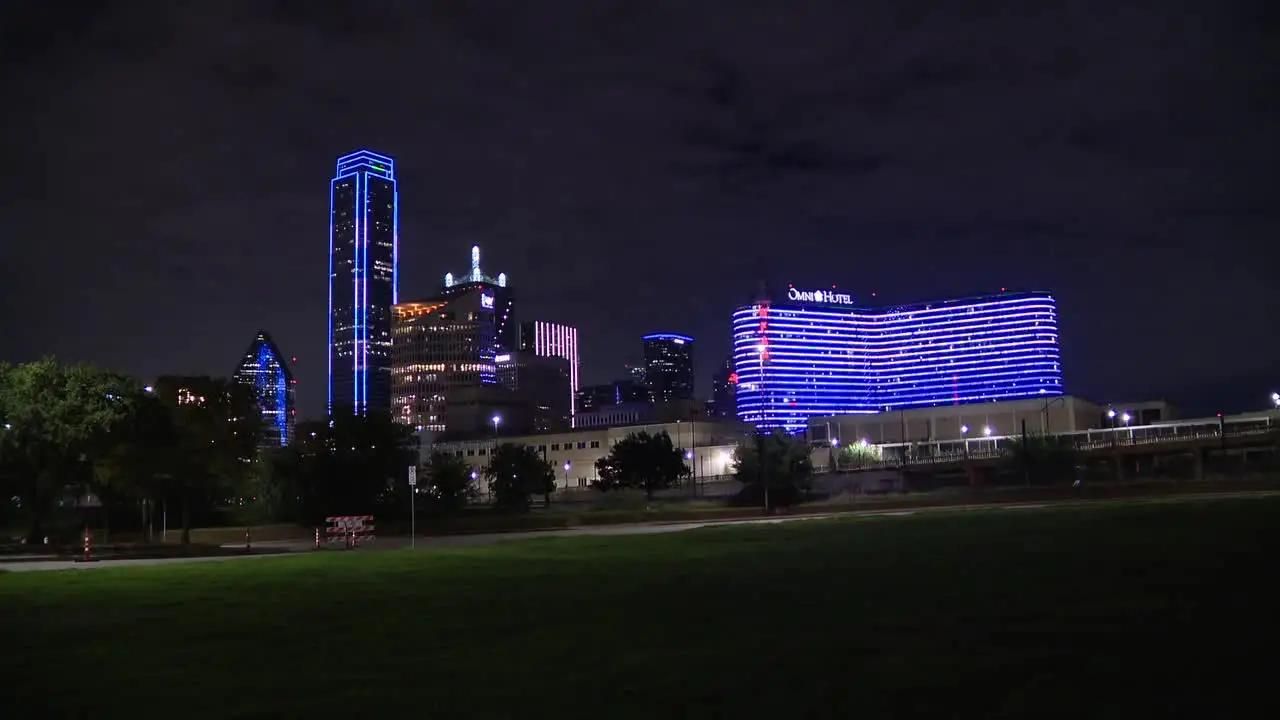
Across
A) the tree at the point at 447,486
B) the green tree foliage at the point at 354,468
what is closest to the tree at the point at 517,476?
the tree at the point at 447,486

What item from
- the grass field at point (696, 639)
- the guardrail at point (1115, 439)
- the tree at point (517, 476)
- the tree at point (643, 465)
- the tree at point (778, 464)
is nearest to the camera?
the grass field at point (696, 639)

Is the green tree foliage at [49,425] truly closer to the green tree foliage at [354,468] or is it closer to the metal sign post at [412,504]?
the metal sign post at [412,504]

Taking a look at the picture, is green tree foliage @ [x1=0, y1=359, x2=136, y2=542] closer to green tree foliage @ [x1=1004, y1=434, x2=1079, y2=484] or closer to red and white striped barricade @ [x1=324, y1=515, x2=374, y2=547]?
red and white striped barricade @ [x1=324, y1=515, x2=374, y2=547]

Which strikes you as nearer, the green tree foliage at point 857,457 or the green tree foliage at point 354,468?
the green tree foliage at point 354,468

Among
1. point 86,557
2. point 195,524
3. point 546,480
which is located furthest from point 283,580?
point 546,480

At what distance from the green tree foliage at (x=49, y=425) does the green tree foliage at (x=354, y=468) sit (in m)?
21.6

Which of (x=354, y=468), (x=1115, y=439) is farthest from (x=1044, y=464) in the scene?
(x=354, y=468)

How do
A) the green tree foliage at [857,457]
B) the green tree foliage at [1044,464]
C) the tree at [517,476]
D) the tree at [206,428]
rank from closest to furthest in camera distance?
1. the tree at [206,428]
2. the green tree foliage at [1044,464]
3. the tree at [517,476]
4. the green tree foliage at [857,457]

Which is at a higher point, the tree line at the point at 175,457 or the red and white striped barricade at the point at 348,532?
the tree line at the point at 175,457

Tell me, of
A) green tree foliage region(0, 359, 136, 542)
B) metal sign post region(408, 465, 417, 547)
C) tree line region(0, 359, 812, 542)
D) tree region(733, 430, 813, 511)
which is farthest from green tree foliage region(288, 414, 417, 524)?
tree region(733, 430, 813, 511)

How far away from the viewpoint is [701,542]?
124 ft

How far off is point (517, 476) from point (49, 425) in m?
71.3

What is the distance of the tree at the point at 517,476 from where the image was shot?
114750 millimetres

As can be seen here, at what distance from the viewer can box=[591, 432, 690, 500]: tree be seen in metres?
129
